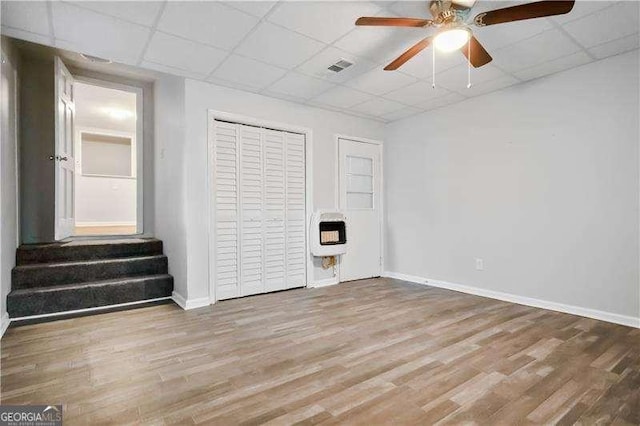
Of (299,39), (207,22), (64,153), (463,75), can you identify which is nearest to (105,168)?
(64,153)

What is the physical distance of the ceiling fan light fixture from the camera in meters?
2.30

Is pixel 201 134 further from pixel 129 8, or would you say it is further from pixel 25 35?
pixel 25 35

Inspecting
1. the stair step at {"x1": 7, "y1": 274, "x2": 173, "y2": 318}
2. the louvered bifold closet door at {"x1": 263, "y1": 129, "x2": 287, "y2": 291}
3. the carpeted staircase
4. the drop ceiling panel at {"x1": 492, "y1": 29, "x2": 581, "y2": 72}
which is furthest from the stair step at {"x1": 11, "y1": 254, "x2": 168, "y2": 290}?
the drop ceiling panel at {"x1": 492, "y1": 29, "x2": 581, "y2": 72}

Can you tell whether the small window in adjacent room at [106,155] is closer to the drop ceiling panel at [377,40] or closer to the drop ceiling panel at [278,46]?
the drop ceiling panel at [278,46]

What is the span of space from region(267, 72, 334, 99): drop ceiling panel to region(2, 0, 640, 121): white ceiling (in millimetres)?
22

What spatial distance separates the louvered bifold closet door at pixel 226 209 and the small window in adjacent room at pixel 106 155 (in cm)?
610

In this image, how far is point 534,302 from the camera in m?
3.64

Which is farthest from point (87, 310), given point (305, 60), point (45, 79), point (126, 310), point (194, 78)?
point (305, 60)

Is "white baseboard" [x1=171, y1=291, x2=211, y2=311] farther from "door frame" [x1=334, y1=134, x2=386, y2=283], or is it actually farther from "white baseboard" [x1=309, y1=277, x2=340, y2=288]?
"door frame" [x1=334, y1=134, x2=386, y2=283]

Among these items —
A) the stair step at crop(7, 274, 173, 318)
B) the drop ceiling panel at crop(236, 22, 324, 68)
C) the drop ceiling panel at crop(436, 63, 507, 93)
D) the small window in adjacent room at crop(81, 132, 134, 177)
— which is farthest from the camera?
the small window in adjacent room at crop(81, 132, 134, 177)

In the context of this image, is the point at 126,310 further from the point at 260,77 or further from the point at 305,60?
the point at 305,60

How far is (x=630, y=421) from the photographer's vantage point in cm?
167

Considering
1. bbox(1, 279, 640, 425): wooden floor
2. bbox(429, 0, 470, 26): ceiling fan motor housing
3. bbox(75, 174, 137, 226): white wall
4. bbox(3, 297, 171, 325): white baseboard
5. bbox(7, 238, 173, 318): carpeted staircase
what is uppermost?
bbox(429, 0, 470, 26): ceiling fan motor housing

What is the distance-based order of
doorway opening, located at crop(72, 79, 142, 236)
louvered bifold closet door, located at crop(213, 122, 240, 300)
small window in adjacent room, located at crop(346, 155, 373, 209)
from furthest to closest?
doorway opening, located at crop(72, 79, 142, 236)
small window in adjacent room, located at crop(346, 155, 373, 209)
louvered bifold closet door, located at crop(213, 122, 240, 300)
